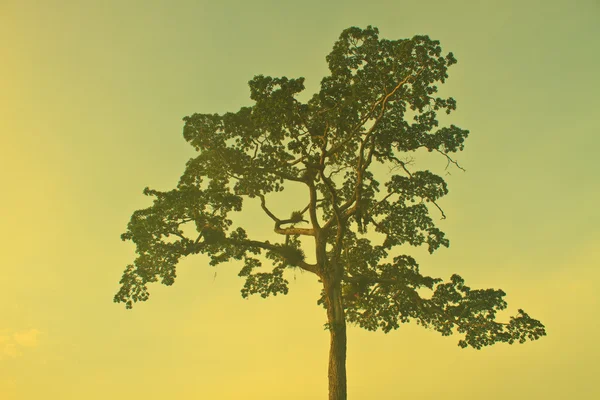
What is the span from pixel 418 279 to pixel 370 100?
7.87 m

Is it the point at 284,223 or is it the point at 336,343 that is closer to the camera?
the point at 336,343

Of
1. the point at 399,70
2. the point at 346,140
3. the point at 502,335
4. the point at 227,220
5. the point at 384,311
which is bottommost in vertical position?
the point at 502,335

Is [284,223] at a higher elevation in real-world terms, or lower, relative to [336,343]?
higher

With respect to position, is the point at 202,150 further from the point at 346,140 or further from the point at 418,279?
the point at 418,279

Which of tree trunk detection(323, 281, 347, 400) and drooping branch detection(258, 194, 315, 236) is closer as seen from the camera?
tree trunk detection(323, 281, 347, 400)

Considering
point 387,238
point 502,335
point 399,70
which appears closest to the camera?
point 399,70

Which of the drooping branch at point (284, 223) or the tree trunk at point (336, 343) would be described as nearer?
the tree trunk at point (336, 343)

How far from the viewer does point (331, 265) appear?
20.2 meters

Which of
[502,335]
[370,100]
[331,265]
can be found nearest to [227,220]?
[331,265]

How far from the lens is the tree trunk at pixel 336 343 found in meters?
18.0

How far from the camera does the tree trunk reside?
18.0 metres

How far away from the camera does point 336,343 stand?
18734mm

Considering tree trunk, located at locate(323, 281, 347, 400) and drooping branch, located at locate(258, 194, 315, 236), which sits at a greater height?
drooping branch, located at locate(258, 194, 315, 236)

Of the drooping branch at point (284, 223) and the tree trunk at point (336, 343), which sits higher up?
the drooping branch at point (284, 223)
